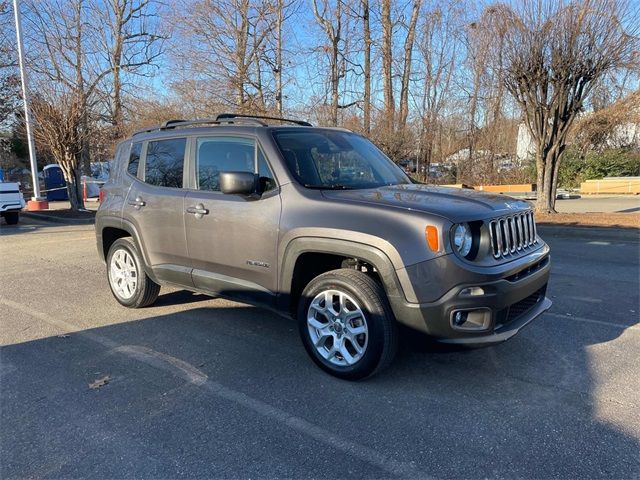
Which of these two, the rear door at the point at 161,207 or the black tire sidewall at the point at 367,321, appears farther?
the rear door at the point at 161,207

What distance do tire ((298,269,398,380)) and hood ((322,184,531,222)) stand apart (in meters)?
0.57

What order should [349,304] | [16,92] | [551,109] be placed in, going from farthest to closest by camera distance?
[16,92] < [551,109] < [349,304]

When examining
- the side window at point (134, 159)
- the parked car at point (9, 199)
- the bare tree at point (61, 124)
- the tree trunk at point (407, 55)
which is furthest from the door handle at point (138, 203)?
the tree trunk at point (407, 55)

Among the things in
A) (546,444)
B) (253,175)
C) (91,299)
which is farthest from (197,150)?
(546,444)

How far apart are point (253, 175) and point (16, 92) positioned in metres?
19.6

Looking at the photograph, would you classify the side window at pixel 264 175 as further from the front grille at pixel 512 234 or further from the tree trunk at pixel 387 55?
the tree trunk at pixel 387 55

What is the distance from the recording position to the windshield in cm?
404

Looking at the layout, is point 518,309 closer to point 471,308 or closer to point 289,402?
point 471,308

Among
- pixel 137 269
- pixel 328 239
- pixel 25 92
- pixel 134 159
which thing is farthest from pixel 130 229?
pixel 25 92

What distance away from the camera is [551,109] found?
1213 centimetres

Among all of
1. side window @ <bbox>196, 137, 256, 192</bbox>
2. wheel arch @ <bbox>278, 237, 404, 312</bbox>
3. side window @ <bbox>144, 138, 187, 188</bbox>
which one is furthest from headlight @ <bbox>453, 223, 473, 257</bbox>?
side window @ <bbox>144, 138, 187, 188</bbox>

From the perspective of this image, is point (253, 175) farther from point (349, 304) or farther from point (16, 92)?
point (16, 92)

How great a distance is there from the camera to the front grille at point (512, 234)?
3377 millimetres

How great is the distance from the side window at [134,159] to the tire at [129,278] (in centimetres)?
75
